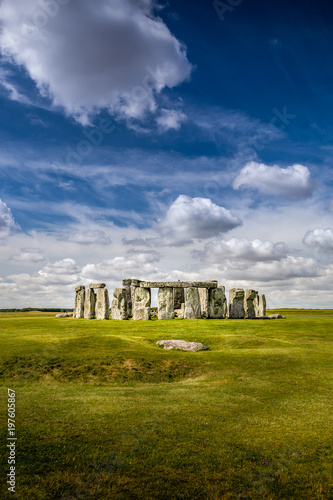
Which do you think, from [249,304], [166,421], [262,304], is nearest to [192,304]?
[249,304]

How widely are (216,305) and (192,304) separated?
10.2ft

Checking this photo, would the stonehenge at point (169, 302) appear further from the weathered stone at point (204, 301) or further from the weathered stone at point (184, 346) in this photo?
the weathered stone at point (184, 346)

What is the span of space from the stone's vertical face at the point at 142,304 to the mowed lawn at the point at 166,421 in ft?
47.3

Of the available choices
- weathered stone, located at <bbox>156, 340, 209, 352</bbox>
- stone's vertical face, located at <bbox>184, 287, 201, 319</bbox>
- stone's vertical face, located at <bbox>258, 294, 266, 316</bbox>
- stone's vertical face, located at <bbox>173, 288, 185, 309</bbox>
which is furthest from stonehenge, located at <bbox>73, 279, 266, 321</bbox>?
weathered stone, located at <bbox>156, 340, 209, 352</bbox>

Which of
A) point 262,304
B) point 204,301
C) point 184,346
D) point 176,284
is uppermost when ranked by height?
point 176,284

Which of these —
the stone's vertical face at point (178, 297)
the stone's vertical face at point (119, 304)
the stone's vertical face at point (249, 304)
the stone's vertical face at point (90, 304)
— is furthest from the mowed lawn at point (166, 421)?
the stone's vertical face at point (178, 297)

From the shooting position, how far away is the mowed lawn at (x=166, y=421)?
271 inches

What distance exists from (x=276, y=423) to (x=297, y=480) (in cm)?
304

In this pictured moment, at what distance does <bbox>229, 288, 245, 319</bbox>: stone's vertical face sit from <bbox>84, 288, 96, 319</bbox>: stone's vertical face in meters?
15.6

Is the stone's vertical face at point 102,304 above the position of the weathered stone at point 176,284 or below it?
below

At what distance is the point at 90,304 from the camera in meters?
39.6

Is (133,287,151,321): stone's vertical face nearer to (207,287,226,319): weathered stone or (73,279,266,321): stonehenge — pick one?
(73,279,266,321): stonehenge

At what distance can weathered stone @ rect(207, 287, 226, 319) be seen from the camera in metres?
37.8

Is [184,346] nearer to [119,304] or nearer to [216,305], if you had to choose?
[119,304]
